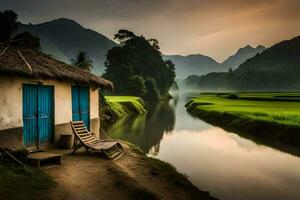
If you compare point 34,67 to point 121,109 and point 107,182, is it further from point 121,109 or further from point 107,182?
point 121,109

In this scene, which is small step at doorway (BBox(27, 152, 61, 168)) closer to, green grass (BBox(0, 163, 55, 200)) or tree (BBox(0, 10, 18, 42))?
green grass (BBox(0, 163, 55, 200))

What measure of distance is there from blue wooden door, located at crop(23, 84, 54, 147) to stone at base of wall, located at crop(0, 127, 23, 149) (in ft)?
1.42

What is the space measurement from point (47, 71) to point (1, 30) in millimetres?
30439

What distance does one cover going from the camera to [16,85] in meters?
13.5

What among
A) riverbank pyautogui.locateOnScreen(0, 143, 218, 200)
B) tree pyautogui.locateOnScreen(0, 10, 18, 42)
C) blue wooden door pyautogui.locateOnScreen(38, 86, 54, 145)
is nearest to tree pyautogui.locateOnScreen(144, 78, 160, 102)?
tree pyautogui.locateOnScreen(0, 10, 18, 42)

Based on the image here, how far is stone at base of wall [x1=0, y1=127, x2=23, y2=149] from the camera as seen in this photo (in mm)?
12773

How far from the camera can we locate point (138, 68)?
106312 millimetres

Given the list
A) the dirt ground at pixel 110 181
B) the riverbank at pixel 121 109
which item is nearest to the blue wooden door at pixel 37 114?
the dirt ground at pixel 110 181

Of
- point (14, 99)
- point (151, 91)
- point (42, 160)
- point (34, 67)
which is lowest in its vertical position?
point (42, 160)

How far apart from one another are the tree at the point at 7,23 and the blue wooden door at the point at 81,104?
26.8 metres

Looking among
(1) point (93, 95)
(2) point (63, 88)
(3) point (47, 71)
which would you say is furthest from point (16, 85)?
(1) point (93, 95)

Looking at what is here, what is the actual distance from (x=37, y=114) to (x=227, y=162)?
1036 cm

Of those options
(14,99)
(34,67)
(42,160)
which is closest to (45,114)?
(14,99)

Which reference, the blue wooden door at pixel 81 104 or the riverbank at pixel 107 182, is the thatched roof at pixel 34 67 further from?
the riverbank at pixel 107 182
